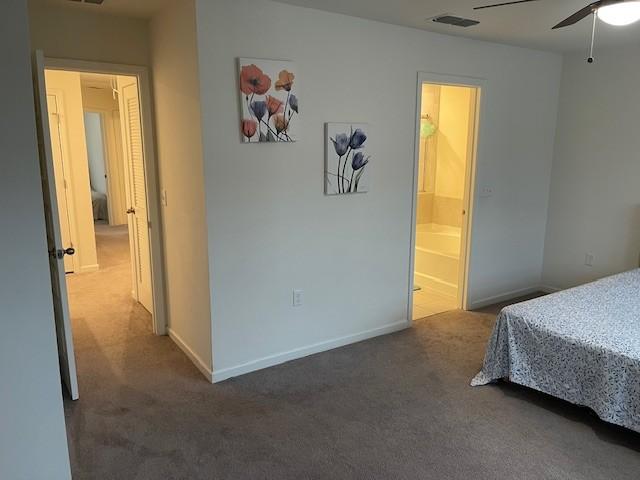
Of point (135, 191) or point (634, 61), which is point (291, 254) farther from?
point (634, 61)

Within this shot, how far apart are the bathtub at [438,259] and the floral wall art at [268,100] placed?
2.67m

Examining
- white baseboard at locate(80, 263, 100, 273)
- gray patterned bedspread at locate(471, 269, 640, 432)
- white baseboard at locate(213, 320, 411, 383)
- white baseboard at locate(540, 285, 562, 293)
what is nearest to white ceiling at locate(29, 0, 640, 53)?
gray patterned bedspread at locate(471, 269, 640, 432)

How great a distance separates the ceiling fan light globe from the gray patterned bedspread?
168cm

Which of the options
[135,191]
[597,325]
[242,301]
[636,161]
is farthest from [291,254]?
[636,161]

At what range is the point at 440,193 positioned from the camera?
20.4 ft

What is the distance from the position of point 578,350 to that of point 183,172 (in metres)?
2.67

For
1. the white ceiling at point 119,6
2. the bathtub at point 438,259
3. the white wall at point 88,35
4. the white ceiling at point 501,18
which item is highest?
the white ceiling at point 119,6

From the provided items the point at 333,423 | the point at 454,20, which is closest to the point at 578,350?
the point at 333,423

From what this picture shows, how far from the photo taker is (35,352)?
1.86 meters

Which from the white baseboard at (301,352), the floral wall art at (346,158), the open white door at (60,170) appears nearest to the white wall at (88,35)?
the floral wall art at (346,158)

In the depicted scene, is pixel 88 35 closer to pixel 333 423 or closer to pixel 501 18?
pixel 501 18

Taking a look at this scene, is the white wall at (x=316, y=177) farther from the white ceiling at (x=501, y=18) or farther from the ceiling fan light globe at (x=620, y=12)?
the ceiling fan light globe at (x=620, y=12)

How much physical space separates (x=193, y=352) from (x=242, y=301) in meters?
0.63

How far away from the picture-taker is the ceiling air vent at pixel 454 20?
129 inches
